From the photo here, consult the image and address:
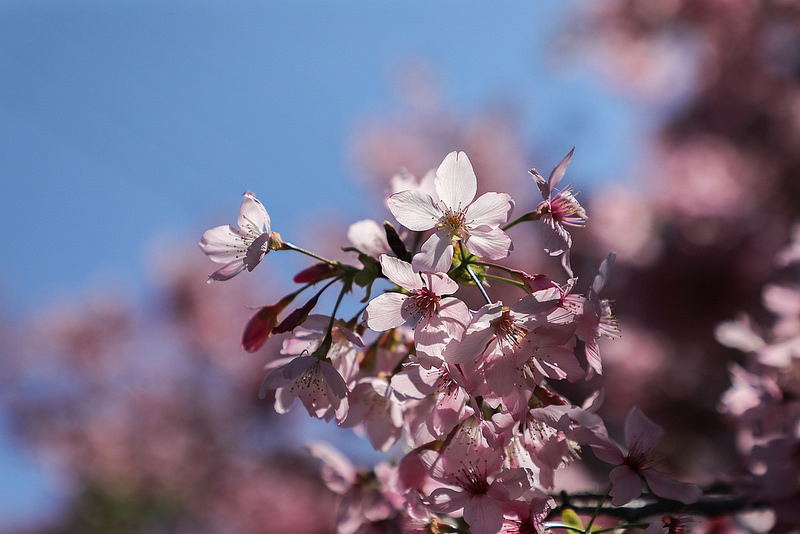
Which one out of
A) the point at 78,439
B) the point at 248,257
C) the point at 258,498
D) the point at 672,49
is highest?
the point at 248,257

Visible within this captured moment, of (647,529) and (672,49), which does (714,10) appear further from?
(647,529)

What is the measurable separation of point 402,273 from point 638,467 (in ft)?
1.59

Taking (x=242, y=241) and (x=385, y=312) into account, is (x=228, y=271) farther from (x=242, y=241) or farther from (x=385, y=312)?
(x=385, y=312)

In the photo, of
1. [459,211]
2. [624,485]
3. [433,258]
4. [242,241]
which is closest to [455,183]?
[459,211]

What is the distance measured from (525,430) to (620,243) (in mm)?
3741

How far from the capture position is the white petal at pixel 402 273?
0.82 meters

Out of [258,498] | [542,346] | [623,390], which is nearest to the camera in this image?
[542,346]

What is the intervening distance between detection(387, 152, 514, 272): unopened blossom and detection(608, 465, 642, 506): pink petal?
381 millimetres

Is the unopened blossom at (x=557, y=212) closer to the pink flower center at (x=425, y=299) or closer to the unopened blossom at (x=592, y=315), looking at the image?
the unopened blossom at (x=592, y=315)

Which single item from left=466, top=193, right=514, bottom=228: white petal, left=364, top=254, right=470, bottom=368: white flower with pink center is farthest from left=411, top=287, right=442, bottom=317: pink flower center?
left=466, top=193, right=514, bottom=228: white petal

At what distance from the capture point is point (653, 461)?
3.10 feet

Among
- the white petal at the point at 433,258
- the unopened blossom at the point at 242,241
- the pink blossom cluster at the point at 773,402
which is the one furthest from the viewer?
the pink blossom cluster at the point at 773,402

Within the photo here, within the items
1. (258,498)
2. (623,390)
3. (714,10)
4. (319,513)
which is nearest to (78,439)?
(258,498)

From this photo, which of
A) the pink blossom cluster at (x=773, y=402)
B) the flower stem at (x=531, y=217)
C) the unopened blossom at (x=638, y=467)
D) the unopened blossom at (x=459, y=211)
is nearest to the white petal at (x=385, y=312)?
the unopened blossom at (x=459, y=211)
